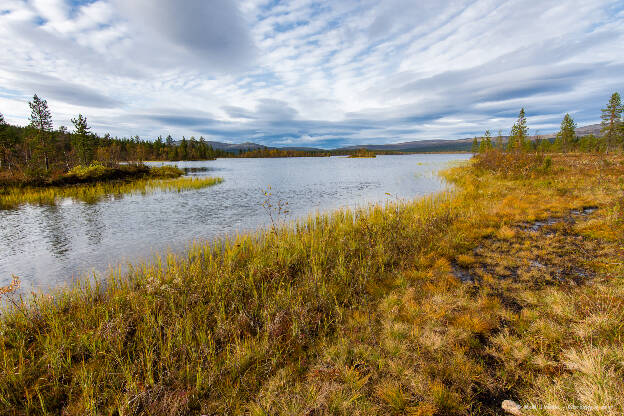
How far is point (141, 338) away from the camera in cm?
529

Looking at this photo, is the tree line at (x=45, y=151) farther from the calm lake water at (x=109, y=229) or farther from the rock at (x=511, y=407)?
the rock at (x=511, y=407)

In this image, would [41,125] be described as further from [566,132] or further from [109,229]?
[566,132]

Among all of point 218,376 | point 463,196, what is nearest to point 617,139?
point 463,196

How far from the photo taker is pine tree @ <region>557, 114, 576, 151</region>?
81.6m

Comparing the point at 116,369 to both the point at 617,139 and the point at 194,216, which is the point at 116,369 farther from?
the point at 617,139

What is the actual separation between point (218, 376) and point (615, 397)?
518 cm

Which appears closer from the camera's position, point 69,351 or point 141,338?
point 69,351

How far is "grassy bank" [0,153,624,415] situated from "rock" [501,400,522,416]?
0.15m

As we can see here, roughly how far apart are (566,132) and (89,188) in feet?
411

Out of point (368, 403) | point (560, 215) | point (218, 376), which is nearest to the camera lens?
point (368, 403)

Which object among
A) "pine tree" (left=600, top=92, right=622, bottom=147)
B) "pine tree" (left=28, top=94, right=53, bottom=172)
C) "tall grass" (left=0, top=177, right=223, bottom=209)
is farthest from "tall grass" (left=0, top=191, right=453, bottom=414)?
"pine tree" (left=600, top=92, right=622, bottom=147)

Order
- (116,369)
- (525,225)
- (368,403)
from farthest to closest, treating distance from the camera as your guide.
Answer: (525,225), (116,369), (368,403)

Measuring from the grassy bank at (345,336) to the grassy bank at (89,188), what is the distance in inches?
937

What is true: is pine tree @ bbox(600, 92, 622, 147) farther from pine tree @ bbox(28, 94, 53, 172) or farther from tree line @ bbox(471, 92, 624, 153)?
pine tree @ bbox(28, 94, 53, 172)
